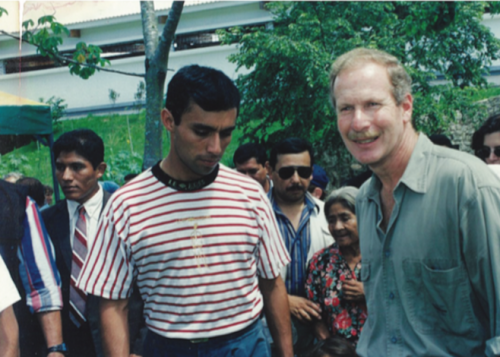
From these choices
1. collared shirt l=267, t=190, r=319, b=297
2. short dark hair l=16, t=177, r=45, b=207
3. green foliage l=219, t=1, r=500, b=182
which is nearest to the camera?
collared shirt l=267, t=190, r=319, b=297

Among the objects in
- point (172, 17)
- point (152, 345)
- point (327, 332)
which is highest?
point (172, 17)

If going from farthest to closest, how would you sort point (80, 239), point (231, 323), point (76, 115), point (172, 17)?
1. point (76, 115)
2. point (172, 17)
3. point (80, 239)
4. point (231, 323)

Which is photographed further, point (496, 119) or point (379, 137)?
point (496, 119)

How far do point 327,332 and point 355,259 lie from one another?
19.5 inches

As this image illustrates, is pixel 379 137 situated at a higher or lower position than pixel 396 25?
lower

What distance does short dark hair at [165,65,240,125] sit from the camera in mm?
2314

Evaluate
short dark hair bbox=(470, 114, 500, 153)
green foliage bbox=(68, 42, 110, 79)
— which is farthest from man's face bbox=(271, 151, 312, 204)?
green foliage bbox=(68, 42, 110, 79)

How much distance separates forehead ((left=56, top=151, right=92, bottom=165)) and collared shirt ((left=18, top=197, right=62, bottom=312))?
2.36 feet

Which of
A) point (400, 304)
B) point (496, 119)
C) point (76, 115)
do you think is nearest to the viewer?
point (400, 304)

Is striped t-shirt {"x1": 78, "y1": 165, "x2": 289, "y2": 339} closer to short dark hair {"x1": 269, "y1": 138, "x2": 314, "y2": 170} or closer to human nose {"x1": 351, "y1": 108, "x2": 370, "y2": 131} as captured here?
human nose {"x1": 351, "y1": 108, "x2": 370, "y2": 131}

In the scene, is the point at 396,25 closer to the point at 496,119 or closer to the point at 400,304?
the point at 496,119

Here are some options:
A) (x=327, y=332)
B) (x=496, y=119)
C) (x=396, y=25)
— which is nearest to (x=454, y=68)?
(x=396, y=25)

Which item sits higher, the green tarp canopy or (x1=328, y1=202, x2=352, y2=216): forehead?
the green tarp canopy

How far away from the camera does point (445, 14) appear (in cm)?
606
